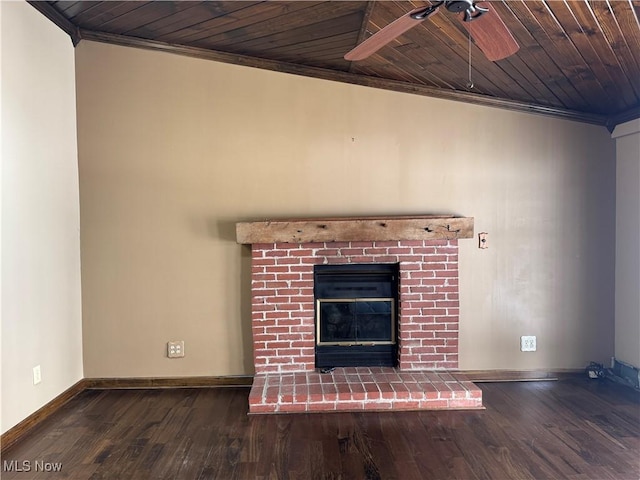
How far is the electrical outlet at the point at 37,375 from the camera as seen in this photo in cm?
261

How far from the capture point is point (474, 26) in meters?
1.71

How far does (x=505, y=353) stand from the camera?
333cm

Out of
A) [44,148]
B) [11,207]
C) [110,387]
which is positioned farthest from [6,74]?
[110,387]

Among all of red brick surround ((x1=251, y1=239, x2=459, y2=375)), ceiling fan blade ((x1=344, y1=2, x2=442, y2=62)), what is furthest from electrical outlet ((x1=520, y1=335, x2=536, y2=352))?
ceiling fan blade ((x1=344, y1=2, x2=442, y2=62))

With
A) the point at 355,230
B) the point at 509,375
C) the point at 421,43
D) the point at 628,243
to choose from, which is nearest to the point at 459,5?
the point at 421,43

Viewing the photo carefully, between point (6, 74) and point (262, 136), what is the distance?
167 cm

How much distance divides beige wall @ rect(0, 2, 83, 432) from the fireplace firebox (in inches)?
75.3

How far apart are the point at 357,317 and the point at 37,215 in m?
2.43

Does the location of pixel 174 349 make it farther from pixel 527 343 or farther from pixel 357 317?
pixel 527 343

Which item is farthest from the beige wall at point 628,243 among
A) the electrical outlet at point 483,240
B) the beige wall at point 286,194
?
the electrical outlet at point 483,240

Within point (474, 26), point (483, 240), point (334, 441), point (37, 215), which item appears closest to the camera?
point (474, 26)

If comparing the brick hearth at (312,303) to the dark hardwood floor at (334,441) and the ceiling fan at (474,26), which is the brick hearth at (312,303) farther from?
the ceiling fan at (474,26)

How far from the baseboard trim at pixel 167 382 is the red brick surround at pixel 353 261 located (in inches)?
11.7

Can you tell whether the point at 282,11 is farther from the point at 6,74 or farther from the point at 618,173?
the point at 618,173
